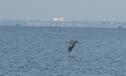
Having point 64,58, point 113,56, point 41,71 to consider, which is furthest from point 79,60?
point 41,71

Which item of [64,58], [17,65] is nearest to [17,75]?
[17,65]

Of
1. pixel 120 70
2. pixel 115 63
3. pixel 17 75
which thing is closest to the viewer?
pixel 17 75

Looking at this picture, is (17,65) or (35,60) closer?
(17,65)

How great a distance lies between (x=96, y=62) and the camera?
2842 inches

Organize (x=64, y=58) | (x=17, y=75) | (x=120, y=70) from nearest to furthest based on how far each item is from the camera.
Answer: (x=17, y=75) < (x=120, y=70) < (x=64, y=58)

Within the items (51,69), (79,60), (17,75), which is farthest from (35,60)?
(17,75)

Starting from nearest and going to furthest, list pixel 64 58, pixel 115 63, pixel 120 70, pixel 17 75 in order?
pixel 17 75 → pixel 120 70 → pixel 115 63 → pixel 64 58

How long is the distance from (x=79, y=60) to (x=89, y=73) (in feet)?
50.4

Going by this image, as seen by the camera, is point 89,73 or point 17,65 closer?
point 89,73

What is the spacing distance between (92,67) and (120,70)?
13.0 feet

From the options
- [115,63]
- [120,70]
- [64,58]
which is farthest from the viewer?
[64,58]

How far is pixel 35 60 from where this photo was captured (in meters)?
73.4

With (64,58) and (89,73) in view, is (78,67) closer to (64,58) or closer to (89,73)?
(89,73)

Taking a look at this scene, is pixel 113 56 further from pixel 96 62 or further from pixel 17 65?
pixel 17 65
